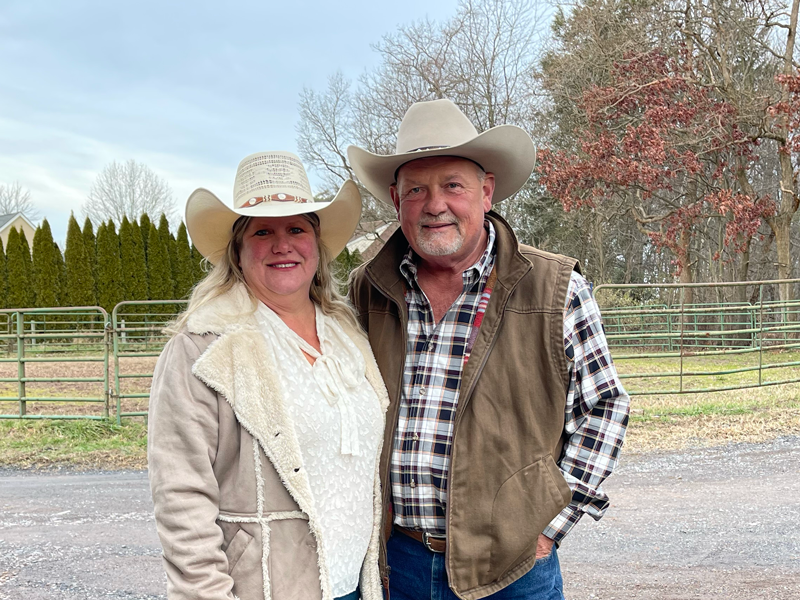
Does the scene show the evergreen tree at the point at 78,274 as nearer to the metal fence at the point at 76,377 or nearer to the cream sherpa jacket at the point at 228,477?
the metal fence at the point at 76,377

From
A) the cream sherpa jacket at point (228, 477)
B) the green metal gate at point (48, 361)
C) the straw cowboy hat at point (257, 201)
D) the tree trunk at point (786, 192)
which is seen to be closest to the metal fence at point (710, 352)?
the tree trunk at point (786, 192)

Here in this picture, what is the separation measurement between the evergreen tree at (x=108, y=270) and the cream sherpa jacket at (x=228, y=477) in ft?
67.7

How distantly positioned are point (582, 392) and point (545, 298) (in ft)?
1.10

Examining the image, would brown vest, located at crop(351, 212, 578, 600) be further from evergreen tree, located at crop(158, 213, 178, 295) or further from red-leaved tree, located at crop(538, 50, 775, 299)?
evergreen tree, located at crop(158, 213, 178, 295)

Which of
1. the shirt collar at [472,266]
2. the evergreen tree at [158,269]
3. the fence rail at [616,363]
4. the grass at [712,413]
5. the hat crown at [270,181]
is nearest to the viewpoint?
the hat crown at [270,181]

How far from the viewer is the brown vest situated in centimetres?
211

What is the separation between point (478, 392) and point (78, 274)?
69.4 feet

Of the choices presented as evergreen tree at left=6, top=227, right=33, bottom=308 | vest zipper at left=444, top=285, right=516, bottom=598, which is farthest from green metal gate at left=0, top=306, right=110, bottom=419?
vest zipper at left=444, top=285, right=516, bottom=598

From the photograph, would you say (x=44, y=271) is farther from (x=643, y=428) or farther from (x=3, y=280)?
(x=643, y=428)

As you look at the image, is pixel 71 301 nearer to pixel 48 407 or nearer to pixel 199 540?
pixel 48 407

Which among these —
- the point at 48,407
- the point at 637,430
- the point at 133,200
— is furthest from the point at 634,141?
the point at 133,200

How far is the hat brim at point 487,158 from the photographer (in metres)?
2.40

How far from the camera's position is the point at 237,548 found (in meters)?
1.88

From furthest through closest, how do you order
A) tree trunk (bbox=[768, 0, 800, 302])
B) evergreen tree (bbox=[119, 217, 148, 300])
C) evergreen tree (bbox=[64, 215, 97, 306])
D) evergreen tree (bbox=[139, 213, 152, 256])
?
evergreen tree (bbox=[139, 213, 152, 256]), evergreen tree (bbox=[119, 217, 148, 300]), evergreen tree (bbox=[64, 215, 97, 306]), tree trunk (bbox=[768, 0, 800, 302])
